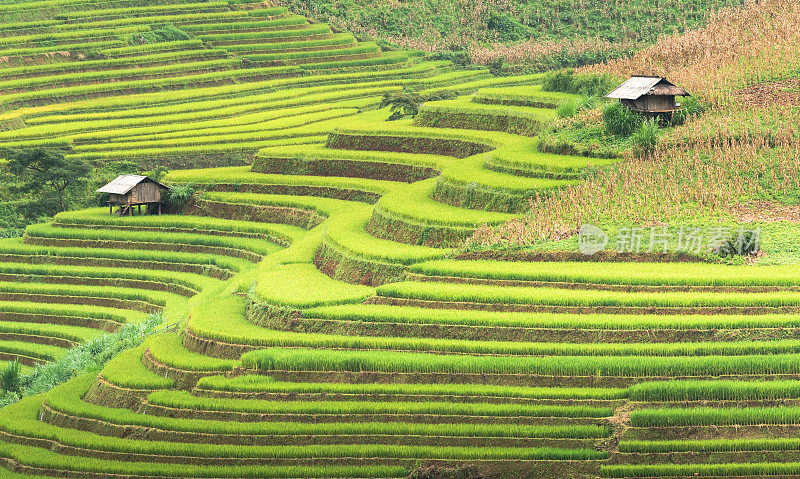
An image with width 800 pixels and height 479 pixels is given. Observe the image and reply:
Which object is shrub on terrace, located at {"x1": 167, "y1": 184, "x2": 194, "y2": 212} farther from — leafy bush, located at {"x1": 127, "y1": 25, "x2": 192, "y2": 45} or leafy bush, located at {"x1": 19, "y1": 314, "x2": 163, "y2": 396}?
leafy bush, located at {"x1": 127, "y1": 25, "x2": 192, "y2": 45}

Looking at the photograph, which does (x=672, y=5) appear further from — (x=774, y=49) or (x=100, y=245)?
(x=100, y=245)

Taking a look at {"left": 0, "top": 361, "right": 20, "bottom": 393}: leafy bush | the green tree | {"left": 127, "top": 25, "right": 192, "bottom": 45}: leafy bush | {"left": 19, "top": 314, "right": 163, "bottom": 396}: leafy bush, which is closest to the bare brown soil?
{"left": 19, "top": 314, "right": 163, "bottom": 396}: leafy bush

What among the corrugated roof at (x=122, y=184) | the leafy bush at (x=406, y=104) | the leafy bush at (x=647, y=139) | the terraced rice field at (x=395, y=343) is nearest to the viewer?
the terraced rice field at (x=395, y=343)

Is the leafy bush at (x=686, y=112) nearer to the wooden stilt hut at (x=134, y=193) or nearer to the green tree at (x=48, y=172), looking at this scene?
the wooden stilt hut at (x=134, y=193)

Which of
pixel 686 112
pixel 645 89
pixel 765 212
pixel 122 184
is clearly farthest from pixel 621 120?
pixel 122 184

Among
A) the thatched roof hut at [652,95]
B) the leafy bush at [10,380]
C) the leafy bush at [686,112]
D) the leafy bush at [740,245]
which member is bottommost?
the leafy bush at [10,380]

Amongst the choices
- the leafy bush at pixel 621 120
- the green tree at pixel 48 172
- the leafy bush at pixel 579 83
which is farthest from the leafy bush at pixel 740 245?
the green tree at pixel 48 172
